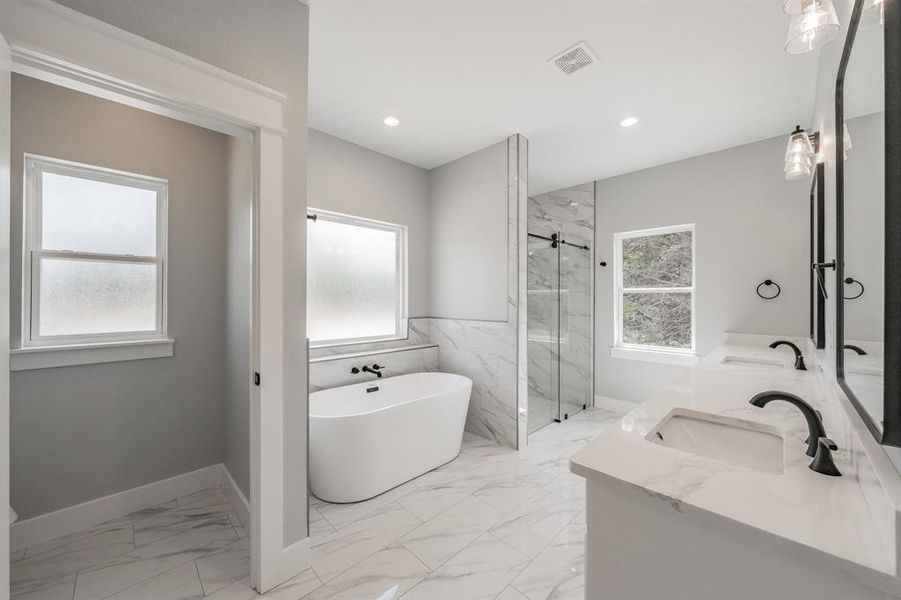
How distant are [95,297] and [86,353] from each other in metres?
0.35

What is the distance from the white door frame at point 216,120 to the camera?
1050mm

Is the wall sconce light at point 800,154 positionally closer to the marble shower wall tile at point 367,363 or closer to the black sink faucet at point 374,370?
the marble shower wall tile at point 367,363

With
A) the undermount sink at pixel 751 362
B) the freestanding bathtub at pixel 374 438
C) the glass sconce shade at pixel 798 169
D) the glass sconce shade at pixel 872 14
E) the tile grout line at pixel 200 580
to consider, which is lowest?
the tile grout line at pixel 200 580

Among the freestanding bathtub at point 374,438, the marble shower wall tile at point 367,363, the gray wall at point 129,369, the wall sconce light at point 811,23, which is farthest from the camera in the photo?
the marble shower wall tile at point 367,363

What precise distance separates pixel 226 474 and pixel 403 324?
184 cm

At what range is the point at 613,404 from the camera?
3.95 metres

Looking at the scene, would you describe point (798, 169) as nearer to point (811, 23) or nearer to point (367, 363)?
point (811, 23)

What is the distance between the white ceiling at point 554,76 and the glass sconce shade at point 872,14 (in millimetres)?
1075

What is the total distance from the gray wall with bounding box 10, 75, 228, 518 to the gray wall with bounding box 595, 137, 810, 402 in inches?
144

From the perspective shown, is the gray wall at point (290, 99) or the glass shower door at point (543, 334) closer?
the gray wall at point (290, 99)

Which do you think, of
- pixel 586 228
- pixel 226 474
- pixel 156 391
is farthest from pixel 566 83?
pixel 226 474

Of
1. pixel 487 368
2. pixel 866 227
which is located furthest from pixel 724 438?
pixel 487 368

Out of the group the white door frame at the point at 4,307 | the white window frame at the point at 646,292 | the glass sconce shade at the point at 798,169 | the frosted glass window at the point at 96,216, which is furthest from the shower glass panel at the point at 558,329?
the white door frame at the point at 4,307

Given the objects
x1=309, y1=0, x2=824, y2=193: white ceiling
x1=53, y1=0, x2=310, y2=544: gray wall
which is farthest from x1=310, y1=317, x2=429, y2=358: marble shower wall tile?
x1=309, y1=0, x2=824, y2=193: white ceiling
